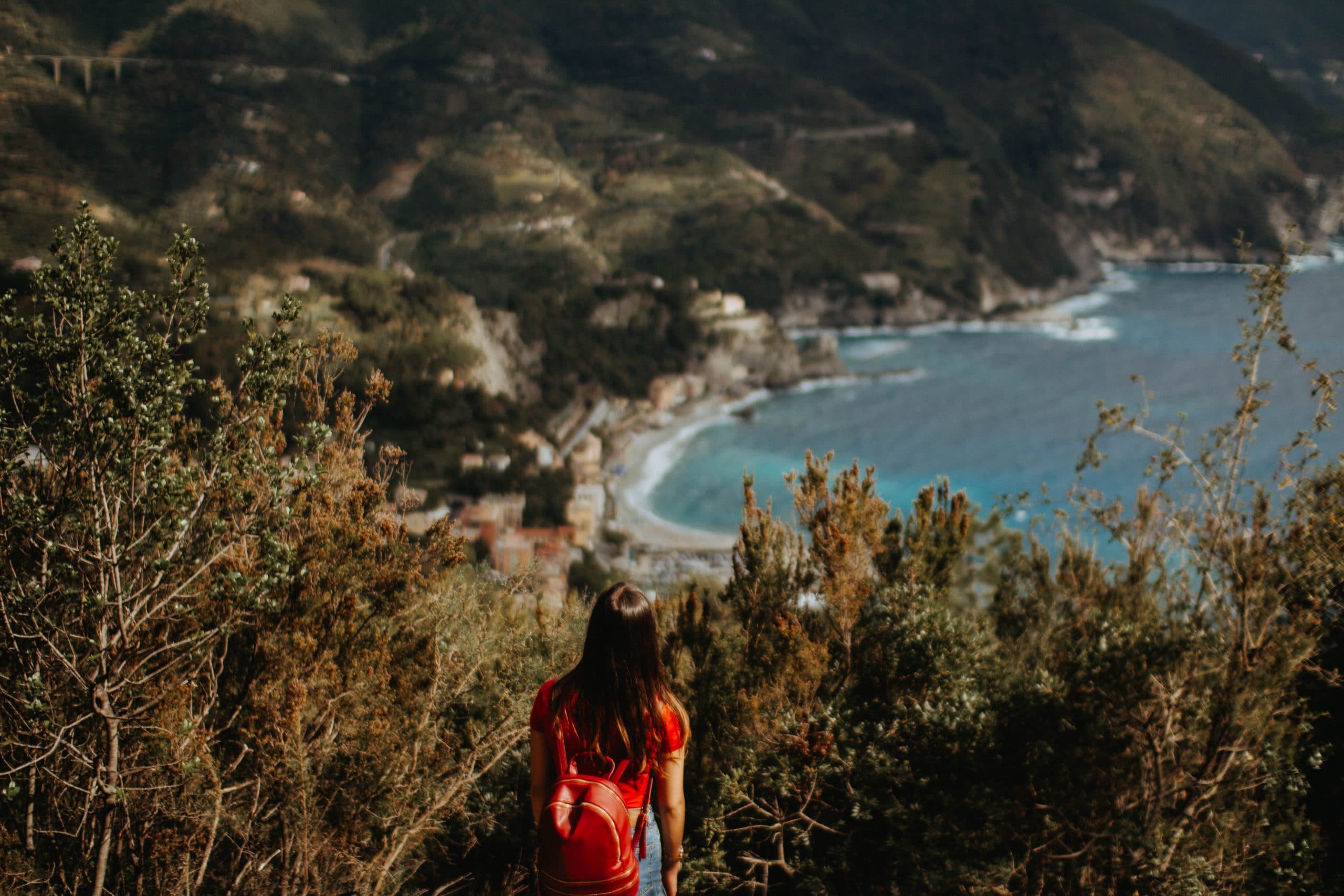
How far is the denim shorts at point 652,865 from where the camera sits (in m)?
3.35

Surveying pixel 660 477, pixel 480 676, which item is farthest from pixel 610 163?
pixel 480 676

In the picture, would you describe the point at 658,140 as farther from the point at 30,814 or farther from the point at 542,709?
the point at 542,709

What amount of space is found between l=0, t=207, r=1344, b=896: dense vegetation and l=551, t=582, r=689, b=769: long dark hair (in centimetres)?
198

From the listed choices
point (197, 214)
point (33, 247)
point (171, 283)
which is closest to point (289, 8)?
point (197, 214)

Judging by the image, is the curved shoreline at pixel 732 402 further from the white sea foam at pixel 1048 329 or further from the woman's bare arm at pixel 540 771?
the woman's bare arm at pixel 540 771

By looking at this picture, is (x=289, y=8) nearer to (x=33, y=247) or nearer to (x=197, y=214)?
(x=197, y=214)

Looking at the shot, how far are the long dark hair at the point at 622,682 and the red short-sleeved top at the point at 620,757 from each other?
0.05 feet

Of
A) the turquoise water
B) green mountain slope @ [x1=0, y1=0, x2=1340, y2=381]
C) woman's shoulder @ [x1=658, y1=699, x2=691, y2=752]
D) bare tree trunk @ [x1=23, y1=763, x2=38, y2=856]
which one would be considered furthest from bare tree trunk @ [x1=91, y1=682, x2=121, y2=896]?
the turquoise water

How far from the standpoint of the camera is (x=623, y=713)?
291cm

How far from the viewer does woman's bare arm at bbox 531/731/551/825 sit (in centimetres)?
302

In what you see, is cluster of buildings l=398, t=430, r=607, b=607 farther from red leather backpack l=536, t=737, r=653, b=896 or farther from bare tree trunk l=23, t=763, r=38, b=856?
red leather backpack l=536, t=737, r=653, b=896

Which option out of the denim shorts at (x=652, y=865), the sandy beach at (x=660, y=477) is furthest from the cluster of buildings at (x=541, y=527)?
the denim shorts at (x=652, y=865)

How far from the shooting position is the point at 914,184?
129875mm

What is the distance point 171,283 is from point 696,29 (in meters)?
160
